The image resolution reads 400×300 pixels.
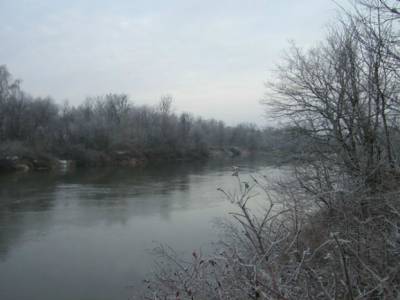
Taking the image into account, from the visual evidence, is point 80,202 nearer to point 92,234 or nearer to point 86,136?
point 92,234

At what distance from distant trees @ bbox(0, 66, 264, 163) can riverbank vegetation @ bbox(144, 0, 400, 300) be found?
1947 cm

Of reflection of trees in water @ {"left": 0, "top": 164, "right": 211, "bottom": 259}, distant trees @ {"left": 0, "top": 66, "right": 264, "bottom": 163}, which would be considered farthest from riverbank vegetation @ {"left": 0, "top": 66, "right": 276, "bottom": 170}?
reflection of trees in water @ {"left": 0, "top": 164, "right": 211, "bottom": 259}

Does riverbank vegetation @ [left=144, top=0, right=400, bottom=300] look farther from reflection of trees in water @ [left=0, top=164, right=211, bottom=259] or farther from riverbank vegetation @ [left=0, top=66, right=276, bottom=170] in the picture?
riverbank vegetation @ [left=0, top=66, right=276, bottom=170]

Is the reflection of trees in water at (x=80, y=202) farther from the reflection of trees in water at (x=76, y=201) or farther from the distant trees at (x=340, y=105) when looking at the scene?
the distant trees at (x=340, y=105)

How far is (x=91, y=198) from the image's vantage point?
1795 centimetres

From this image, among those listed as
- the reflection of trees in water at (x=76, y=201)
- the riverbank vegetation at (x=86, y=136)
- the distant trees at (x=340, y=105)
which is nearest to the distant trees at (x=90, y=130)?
the riverbank vegetation at (x=86, y=136)

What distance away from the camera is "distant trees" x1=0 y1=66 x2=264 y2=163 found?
38844 mm

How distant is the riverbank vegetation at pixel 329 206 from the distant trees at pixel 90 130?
19466 millimetres

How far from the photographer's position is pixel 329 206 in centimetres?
313

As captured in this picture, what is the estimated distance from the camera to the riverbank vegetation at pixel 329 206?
2217 millimetres

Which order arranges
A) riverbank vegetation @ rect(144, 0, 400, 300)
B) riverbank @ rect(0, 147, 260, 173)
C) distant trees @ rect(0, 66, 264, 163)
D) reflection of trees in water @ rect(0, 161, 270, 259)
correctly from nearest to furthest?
riverbank vegetation @ rect(144, 0, 400, 300) < reflection of trees in water @ rect(0, 161, 270, 259) < riverbank @ rect(0, 147, 260, 173) < distant trees @ rect(0, 66, 264, 163)

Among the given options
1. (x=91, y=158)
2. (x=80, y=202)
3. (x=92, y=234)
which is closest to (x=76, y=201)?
(x=80, y=202)

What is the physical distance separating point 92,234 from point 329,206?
391 inches

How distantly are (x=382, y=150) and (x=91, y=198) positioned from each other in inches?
567
